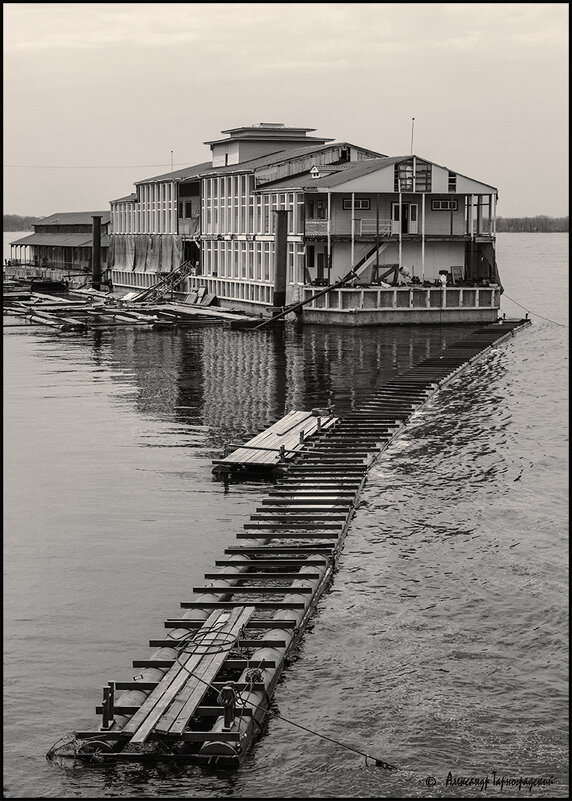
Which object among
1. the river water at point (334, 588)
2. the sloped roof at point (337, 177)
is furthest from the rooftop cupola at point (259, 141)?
the river water at point (334, 588)

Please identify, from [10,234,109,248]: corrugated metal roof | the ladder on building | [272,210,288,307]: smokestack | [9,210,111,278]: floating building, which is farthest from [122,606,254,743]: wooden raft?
[10,234,109,248]: corrugated metal roof

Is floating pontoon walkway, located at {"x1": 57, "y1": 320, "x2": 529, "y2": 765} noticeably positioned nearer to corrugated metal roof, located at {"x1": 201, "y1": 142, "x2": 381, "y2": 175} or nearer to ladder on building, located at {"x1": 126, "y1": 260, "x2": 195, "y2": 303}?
corrugated metal roof, located at {"x1": 201, "y1": 142, "x2": 381, "y2": 175}

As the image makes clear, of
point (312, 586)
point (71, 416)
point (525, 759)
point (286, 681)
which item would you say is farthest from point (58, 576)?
point (71, 416)

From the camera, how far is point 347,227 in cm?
7188

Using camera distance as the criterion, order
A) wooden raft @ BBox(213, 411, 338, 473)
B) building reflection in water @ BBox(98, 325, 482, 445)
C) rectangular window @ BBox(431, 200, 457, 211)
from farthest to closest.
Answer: rectangular window @ BBox(431, 200, 457, 211), building reflection in water @ BBox(98, 325, 482, 445), wooden raft @ BBox(213, 411, 338, 473)

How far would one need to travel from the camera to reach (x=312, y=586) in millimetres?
19453

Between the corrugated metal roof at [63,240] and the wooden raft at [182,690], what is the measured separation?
353 ft

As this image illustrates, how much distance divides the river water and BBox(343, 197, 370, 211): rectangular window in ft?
103

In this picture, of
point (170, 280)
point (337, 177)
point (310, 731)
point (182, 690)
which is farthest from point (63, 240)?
point (310, 731)

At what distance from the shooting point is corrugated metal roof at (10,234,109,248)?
124438 mm

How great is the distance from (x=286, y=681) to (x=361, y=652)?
154 centimetres

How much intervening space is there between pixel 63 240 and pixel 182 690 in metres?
121

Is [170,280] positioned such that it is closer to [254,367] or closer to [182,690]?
[254,367]

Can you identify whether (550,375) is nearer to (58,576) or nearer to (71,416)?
(71,416)
